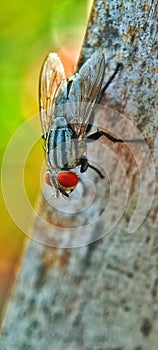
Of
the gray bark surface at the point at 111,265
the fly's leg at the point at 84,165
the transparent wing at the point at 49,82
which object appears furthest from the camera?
the transparent wing at the point at 49,82

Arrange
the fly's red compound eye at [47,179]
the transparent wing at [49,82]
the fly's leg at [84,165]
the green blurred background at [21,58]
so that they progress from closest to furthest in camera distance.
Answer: the fly's leg at [84,165]
the fly's red compound eye at [47,179]
the transparent wing at [49,82]
the green blurred background at [21,58]

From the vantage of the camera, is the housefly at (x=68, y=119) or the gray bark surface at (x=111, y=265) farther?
the housefly at (x=68, y=119)

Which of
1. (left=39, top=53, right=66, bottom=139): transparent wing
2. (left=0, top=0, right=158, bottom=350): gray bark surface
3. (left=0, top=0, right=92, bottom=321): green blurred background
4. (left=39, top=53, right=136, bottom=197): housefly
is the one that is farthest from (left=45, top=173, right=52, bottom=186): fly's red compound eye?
(left=0, top=0, right=92, bottom=321): green blurred background

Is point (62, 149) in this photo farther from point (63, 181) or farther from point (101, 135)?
point (101, 135)

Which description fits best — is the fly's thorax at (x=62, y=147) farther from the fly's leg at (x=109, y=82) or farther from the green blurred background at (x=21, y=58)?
the green blurred background at (x=21, y=58)

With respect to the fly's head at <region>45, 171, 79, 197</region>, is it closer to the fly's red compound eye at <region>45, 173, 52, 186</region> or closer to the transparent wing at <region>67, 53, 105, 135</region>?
the fly's red compound eye at <region>45, 173, 52, 186</region>

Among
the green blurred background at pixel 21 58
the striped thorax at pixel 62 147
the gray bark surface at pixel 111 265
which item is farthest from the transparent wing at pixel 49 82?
the green blurred background at pixel 21 58
